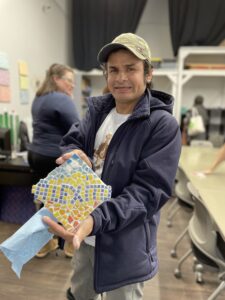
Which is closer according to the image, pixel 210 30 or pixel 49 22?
pixel 49 22

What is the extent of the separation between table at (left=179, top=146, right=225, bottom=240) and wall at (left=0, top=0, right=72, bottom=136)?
81.6 inches

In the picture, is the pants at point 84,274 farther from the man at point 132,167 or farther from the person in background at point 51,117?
the person in background at point 51,117

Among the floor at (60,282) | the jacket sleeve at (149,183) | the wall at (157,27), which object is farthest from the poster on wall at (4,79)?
the wall at (157,27)

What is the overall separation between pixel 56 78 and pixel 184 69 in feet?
12.1

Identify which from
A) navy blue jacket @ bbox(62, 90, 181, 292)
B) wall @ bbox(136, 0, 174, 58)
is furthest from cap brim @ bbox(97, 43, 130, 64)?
wall @ bbox(136, 0, 174, 58)

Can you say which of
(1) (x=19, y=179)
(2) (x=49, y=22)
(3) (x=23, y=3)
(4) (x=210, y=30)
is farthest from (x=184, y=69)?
(1) (x=19, y=179)

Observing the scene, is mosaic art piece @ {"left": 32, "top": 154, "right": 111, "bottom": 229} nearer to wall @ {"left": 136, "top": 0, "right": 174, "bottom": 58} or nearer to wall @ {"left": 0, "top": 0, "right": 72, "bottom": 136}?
wall @ {"left": 0, "top": 0, "right": 72, "bottom": 136}

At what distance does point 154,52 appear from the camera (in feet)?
19.2

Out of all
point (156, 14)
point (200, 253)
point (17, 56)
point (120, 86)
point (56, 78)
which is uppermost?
point (156, 14)

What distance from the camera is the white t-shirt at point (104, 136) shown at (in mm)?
1059

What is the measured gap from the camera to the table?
5.17 ft

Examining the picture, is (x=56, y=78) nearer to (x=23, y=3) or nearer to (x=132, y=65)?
(x=132, y=65)

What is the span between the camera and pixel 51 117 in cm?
210

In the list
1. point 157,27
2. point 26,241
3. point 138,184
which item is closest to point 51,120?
point 138,184
